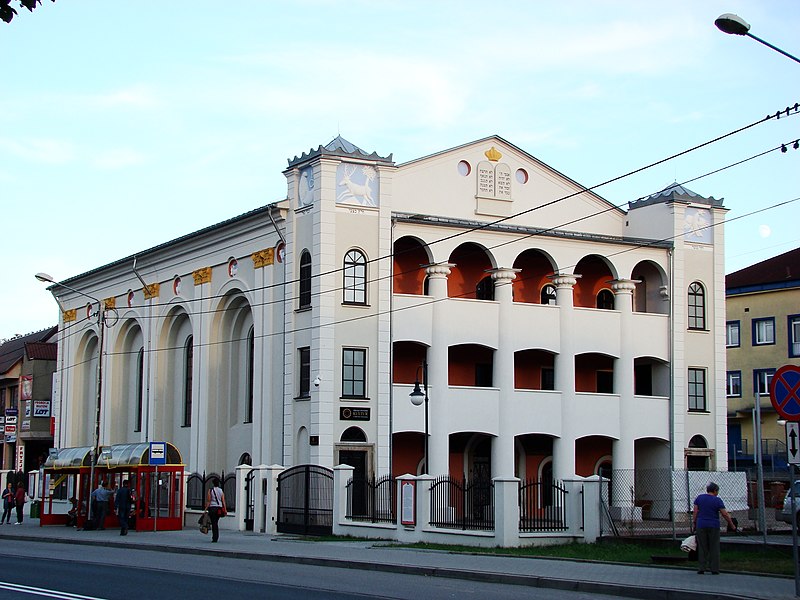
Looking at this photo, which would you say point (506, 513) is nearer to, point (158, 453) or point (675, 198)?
point (158, 453)

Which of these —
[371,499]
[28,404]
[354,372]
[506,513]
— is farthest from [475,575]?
[28,404]

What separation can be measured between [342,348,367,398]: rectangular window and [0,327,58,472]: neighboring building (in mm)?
34715

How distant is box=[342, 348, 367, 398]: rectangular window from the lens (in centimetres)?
3966

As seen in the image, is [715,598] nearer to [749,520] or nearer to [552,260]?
[749,520]

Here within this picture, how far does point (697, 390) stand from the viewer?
46.2m

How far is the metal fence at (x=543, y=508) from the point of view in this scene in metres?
28.1

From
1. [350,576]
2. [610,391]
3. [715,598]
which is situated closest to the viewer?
[715,598]

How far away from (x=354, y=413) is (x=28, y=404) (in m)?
37.9

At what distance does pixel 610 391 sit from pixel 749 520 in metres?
14.0

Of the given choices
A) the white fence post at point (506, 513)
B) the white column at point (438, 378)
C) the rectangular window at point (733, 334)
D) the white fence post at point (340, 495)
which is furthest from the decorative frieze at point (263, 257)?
the rectangular window at point (733, 334)

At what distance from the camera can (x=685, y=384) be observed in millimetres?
45594

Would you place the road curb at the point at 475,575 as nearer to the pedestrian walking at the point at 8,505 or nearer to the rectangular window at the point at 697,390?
the pedestrian walking at the point at 8,505

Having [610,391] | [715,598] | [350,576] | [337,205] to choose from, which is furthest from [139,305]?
[715,598]

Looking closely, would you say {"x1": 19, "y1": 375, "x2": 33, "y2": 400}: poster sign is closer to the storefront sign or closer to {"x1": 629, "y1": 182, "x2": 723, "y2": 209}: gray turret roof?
the storefront sign
